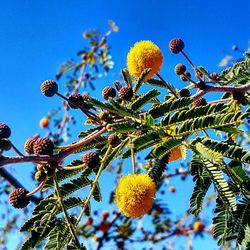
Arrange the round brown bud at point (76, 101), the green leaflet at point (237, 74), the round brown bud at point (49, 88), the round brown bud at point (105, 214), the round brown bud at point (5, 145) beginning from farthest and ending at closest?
the round brown bud at point (105, 214), the green leaflet at point (237, 74), the round brown bud at point (49, 88), the round brown bud at point (76, 101), the round brown bud at point (5, 145)

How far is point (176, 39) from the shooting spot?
319cm

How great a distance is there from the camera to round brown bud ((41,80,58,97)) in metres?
2.55

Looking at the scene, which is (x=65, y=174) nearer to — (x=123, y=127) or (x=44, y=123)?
(x=123, y=127)

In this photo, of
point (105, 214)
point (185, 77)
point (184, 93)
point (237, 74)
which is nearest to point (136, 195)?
point (184, 93)

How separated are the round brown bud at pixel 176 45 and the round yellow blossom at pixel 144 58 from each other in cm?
45

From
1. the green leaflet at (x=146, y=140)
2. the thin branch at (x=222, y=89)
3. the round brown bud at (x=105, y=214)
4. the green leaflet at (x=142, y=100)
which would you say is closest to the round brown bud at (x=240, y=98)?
the thin branch at (x=222, y=89)

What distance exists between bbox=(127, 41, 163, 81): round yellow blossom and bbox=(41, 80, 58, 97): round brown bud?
49cm

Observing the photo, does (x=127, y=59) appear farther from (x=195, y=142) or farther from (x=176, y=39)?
(x=195, y=142)

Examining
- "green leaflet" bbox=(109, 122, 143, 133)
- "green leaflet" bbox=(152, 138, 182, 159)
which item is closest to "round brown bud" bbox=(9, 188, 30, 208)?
"green leaflet" bbox=(109, 122, 143, 133)

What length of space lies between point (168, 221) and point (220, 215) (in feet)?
20.6

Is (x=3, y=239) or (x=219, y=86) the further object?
(x=3, y=239)

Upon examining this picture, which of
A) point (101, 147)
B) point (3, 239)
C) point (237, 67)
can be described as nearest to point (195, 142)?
point (101, 147)

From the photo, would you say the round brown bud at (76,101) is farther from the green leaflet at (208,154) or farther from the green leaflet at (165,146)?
the green leaflet at (208,154)

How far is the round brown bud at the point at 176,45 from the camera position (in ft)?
10.2
